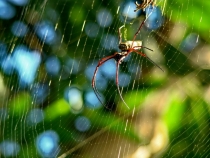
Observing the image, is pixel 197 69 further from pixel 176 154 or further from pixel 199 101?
pixel 176 154

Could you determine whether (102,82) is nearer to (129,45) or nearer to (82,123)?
(82,123)

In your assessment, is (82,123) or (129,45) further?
(82,123)

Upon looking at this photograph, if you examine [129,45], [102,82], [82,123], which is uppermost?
[129,45]

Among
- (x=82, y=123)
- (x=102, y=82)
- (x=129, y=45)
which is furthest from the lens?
(x=102, y=82)

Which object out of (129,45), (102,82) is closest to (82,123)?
(102,82)

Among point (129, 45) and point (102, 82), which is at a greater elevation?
point (129, 45)

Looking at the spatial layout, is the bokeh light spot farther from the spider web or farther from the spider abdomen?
the spider abdomen

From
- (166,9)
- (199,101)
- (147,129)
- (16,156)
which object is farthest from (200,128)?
(16,156)

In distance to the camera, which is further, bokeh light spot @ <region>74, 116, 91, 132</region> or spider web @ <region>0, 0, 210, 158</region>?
bokeh light spot @ <region>74, 116, 91, 132</region>

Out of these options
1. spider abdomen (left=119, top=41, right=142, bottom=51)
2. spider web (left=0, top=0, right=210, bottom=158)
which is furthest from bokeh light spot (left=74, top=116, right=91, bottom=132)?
spider abdomen (left=119, top=41, right=142, bottom=51)

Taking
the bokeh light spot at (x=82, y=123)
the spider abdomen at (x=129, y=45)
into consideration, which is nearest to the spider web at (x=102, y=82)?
the bokeh light spot at (x=82, y=123)
